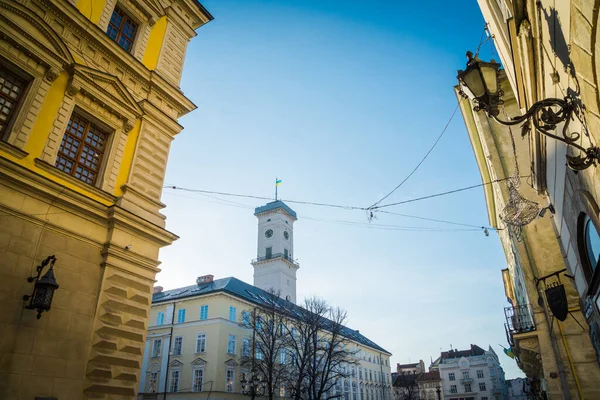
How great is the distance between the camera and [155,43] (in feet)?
42.7

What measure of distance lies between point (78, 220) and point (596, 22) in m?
10.5

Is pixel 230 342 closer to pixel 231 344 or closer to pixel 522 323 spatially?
pixel 231 344

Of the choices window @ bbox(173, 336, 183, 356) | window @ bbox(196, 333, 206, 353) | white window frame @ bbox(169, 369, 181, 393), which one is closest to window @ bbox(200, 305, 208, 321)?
window @ bbox(196, 333, 206, 353)

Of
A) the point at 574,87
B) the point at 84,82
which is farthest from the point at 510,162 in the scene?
the point at 84,82

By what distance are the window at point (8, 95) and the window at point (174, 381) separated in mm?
36247

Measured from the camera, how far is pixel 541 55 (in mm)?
6461

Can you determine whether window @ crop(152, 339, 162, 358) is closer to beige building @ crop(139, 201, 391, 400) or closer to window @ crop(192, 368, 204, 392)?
beige building @ crop(139, 201, 391, 400)

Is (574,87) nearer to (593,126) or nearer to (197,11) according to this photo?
(593,126)

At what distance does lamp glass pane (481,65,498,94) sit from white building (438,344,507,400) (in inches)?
3724

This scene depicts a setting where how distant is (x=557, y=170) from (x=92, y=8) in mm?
12914

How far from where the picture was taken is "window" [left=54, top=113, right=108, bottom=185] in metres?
9.71

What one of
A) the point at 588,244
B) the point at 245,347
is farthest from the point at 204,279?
the point at 588,244

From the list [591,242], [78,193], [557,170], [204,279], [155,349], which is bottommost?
[591,242]

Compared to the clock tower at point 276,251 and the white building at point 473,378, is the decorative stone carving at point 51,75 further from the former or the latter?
the white building at point 473,378
